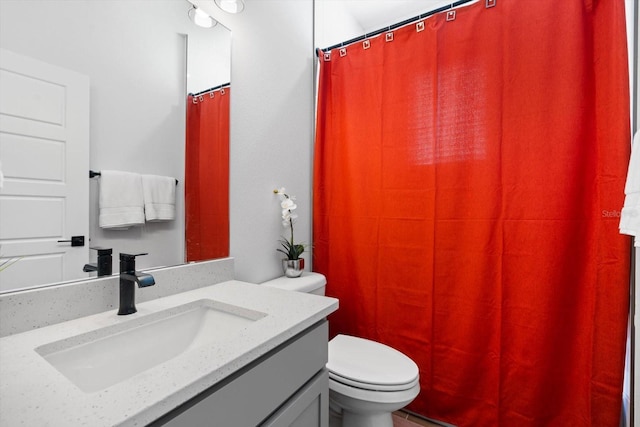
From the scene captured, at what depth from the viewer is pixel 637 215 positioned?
908 mm

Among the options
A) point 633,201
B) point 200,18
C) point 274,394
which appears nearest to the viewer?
point 274,394

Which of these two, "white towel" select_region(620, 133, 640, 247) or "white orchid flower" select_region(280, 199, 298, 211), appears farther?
"white orchid flower" select_region(280, 199, 298, 211)

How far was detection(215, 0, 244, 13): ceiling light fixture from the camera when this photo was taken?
1.21m

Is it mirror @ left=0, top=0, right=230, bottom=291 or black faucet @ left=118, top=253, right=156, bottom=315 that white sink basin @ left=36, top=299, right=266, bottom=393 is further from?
mirror @ left=0, top=0, right=230, bottom=291

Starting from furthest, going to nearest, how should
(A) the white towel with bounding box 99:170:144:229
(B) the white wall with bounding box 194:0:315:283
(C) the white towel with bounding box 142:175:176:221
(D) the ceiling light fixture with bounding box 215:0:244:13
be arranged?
(B) the white wall with bounding box 194:0:315:283 → (D) the ceiling light fixture with bounding box 215:0:244:13 → (C) the white towel with bounding box 142:175:176:221 → (A) the white towel with bounding box 99:170:144:229

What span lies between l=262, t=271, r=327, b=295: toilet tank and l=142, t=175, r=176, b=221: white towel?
586mm

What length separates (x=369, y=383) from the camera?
1.11 metres

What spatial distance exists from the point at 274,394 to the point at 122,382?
1.11 ft

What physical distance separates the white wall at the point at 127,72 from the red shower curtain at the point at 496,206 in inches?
38.2

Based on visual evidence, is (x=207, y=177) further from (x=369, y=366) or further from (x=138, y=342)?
(x=369, y=366)

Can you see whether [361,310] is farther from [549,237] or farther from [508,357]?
[549,237]

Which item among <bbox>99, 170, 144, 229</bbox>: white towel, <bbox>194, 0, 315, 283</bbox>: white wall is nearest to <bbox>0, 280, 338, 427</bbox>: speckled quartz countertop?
<bbox>99, 170, 144, 229</bbox>: white towel

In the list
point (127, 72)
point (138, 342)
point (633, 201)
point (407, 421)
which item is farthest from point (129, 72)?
point (407, 421)

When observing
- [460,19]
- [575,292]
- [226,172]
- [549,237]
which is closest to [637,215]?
[549,237]
